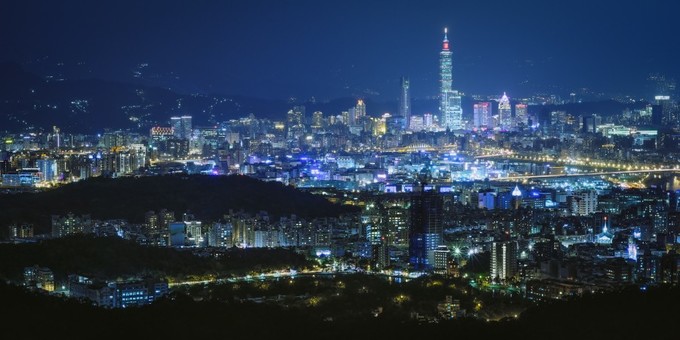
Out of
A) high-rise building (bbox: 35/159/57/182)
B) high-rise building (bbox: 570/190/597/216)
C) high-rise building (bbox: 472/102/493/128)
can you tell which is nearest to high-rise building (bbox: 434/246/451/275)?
high-rise building (bbox: 570/190/597/216)

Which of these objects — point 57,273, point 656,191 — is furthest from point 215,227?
point 656,191

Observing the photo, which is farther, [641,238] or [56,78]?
[56,78]

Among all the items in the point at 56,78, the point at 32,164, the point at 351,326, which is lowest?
the point at 351,326

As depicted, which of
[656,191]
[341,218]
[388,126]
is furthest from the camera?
[388,126]

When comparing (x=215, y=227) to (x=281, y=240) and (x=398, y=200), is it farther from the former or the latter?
(x=398, y=200)

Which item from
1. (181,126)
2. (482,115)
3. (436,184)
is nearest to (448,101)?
(482,115)

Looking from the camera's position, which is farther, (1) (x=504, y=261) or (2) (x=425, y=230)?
(2) (x=425, y=230)

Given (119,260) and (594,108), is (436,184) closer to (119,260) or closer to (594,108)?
(119,260)
